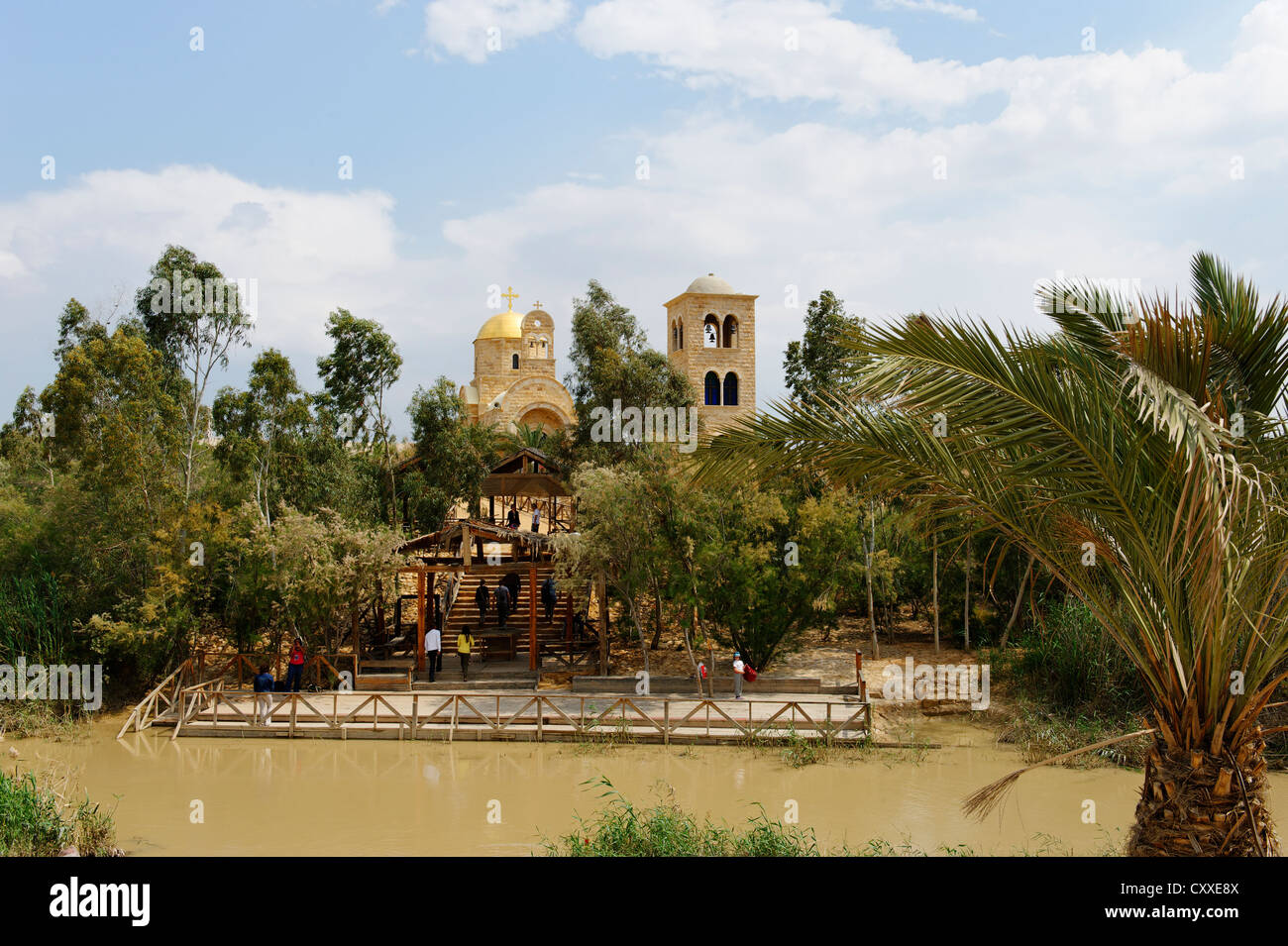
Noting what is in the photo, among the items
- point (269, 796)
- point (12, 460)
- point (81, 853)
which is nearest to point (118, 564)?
point (269, 796)

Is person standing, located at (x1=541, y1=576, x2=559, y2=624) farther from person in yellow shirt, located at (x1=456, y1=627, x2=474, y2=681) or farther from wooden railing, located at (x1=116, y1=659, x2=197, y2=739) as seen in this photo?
wooden railing, located at (x1=116, y1=659, x2=197, y2=739)

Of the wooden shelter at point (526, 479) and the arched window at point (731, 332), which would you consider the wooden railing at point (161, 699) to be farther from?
the arched window at point (731, 332)

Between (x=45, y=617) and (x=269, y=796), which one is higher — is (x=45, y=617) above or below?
above

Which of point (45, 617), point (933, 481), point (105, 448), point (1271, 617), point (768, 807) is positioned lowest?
point (768, 807)

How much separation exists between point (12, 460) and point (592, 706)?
2642 centimetres

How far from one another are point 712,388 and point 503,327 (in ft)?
54.3

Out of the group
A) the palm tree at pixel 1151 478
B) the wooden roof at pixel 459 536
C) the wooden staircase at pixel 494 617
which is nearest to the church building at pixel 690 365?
the wooden staircase at pixel 494 617

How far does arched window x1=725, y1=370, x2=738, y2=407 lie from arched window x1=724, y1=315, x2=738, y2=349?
4.31 feet

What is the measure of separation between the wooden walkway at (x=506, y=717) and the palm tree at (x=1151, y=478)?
1074cm

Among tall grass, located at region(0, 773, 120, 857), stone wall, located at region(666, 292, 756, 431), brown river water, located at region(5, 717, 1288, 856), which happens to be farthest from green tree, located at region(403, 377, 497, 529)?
tall grass, located at region(0, 773, 120, 857)

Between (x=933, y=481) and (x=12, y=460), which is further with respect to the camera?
(x=12, y=460)

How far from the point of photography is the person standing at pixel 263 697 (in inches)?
703
